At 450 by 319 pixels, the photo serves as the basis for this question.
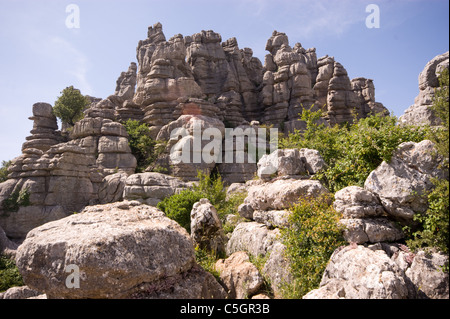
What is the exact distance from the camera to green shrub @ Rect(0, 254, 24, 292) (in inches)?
498

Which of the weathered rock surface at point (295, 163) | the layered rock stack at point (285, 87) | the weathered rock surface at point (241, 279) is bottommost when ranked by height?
the weathered rock surface at point (241, 279)

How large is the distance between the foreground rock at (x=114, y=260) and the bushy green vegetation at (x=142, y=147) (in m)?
23.0

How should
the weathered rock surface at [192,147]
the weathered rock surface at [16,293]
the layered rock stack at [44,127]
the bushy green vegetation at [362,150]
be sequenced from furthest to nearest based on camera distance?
1. the layered rock stack at [44,127]
2. the weathered rock surface at [192,147]
3. the weathered rock surface at [16,293]
4. the bushy green vegetation at [362,150]

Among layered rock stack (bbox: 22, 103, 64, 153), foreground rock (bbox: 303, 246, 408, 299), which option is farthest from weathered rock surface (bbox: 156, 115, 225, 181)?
foreground rock (bbox: 303, 246, 408, 299)

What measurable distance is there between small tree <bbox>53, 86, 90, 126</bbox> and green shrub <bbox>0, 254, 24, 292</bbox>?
2429 centimetres

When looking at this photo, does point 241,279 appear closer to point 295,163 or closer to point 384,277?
point 384,277

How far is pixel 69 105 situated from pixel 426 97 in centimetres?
3842

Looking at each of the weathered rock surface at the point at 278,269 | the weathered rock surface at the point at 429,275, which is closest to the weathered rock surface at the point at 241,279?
the weathered rock surface at the point at 278,269

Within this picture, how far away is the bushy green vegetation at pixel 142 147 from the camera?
28073mm

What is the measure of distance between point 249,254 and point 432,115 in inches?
247

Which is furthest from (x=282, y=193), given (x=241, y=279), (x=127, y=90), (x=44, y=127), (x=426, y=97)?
(x=127, y=90)

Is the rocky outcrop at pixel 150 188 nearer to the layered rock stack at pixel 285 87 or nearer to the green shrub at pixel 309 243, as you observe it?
the green shrub at pixel 309 243
